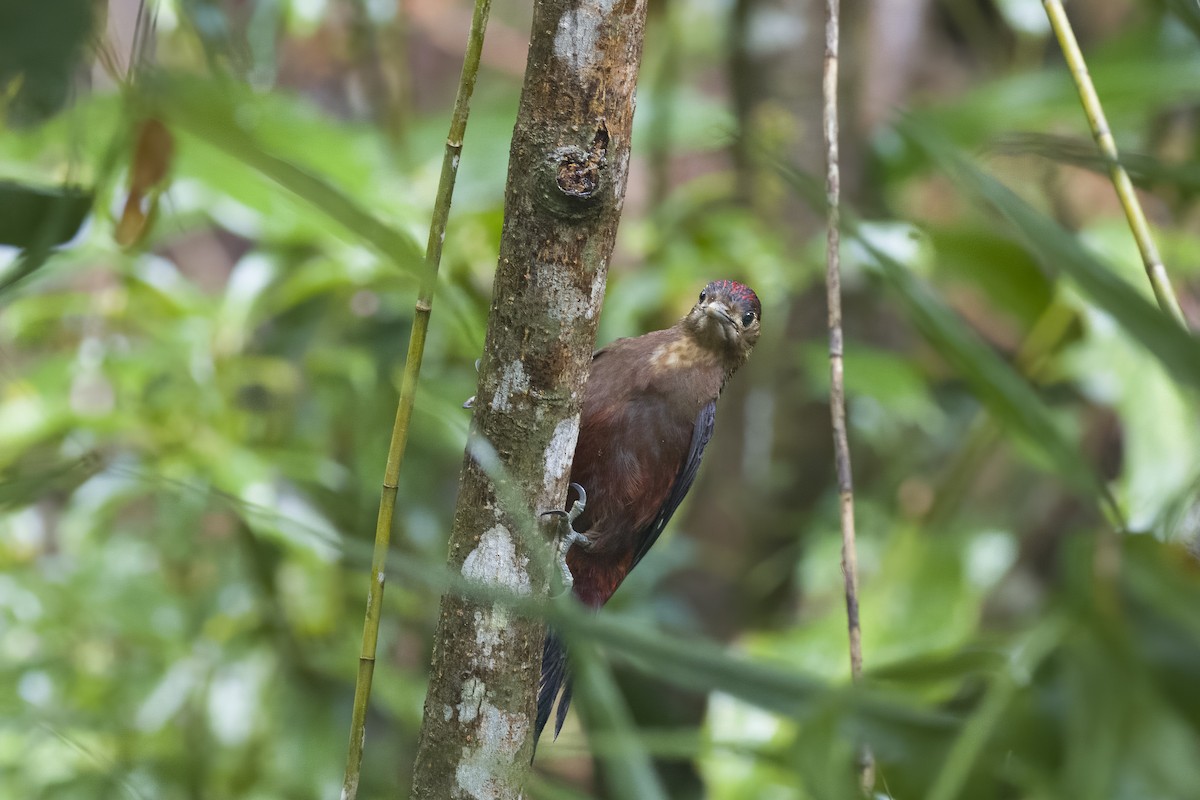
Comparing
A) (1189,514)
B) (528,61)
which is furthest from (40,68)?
(1189,514)

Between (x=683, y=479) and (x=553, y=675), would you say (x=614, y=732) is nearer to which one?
(x=553, y=675)

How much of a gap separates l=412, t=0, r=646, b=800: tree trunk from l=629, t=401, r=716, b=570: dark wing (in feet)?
3.73

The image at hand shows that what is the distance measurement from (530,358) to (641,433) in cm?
112

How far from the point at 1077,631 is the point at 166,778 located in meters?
2.78

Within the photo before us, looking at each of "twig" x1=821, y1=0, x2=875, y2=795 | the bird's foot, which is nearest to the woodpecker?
the bird's foot

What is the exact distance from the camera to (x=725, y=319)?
2.57 m

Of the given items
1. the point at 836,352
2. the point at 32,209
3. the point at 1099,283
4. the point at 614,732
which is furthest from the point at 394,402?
the point at 1099,283

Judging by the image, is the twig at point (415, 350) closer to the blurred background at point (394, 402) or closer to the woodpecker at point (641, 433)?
the blurred background at point (394, 402)

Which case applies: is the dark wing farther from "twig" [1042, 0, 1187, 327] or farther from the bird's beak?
"twig" [1042, 0, 1187, 327]

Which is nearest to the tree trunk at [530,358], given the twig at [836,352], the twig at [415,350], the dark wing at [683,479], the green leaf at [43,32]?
the twig at [415,350]

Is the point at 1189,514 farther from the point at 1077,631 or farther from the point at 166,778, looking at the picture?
the point at 166,778

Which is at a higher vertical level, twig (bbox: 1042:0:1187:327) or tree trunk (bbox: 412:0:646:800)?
twig (bbox: 1042:0:1187:327)

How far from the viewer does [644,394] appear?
2529 millimetres

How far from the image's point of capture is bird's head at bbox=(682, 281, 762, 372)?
2576 mm
